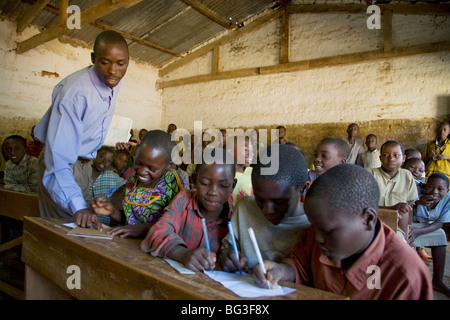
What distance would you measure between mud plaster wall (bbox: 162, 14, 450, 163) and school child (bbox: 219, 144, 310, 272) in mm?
5434

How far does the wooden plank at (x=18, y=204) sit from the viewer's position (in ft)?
6.61

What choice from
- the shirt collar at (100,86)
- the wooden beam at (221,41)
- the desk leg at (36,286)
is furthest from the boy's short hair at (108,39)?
the wooden beam at (221,41)

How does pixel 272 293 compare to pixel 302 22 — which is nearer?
pixel 272 293

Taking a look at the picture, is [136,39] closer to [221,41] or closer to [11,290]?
[221,41]

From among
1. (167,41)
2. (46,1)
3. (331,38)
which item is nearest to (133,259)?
(46,1)

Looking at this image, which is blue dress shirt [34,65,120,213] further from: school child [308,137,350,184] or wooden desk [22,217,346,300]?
school child [308,137,350,184]

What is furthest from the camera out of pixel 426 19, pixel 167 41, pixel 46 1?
pixel 167 41

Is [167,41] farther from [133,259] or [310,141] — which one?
[133,259]

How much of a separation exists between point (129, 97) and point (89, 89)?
7022 millimetres

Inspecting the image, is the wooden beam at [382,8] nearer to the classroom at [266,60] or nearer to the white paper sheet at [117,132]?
the classroom at [266,60]

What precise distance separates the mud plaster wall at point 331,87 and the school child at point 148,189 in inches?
213

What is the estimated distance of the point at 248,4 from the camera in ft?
22.9

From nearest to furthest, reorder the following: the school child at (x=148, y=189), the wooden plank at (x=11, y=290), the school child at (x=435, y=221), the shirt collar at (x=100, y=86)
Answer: the school child at (x=148, y=189)
the shirt collar at (x=100, y=86)
the wooden plank at (x=11, y=290)
the school child at (x=435, y=221)

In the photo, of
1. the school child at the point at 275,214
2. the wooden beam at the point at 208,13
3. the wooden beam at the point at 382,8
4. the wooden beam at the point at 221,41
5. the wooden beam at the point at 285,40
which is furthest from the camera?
the wooden beam at the point at 221,41
